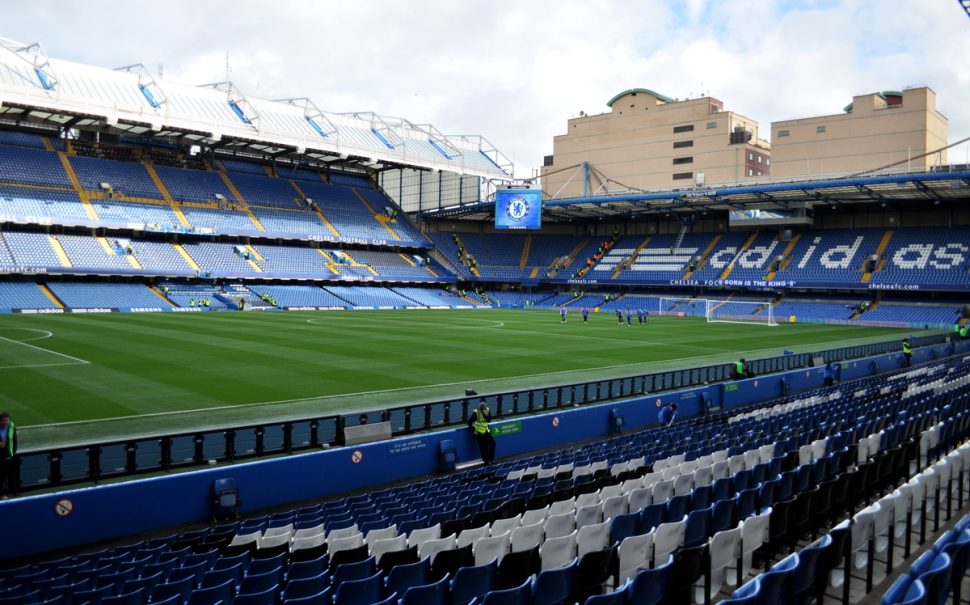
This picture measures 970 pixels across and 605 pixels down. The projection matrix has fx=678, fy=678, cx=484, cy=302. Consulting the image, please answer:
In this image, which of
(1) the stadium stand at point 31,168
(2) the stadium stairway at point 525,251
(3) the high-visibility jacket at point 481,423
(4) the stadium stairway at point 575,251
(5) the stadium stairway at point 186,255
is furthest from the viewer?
(2) the stadium stairway at point 525,251

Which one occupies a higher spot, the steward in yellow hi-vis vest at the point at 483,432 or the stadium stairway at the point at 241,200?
the stadium stairway at the point at 241,200

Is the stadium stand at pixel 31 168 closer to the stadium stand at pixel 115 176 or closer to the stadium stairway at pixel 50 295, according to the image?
the stadium stand at pixel 115 176

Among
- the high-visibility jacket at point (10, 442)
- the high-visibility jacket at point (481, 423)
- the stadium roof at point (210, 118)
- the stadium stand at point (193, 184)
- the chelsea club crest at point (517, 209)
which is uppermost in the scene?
the stadium roof at point (210, 118)

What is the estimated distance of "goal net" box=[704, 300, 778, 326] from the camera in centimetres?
6123

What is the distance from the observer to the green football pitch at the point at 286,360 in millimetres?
20203

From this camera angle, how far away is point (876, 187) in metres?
57.5

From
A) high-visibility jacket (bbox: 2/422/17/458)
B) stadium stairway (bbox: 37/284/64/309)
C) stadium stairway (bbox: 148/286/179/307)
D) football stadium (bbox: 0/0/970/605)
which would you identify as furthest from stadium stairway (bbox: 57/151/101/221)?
high-visibility jacket (bbox: 2/422/17/458)

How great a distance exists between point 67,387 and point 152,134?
54347 millimetres

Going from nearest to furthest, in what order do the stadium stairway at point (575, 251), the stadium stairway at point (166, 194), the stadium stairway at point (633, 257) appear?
the stadium stairway at point (166, 194) < the stadium stairway at point (633, 257) < the stadium stairway at point (575, 251)

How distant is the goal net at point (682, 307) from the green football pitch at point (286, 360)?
46.9 ft

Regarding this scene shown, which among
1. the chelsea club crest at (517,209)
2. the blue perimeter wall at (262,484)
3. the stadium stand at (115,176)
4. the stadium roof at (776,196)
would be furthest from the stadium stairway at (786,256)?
the stadium stand at (115,176)

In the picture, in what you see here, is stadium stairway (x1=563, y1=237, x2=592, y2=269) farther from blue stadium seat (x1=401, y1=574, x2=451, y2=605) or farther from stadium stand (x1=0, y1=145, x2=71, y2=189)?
blue stadium seat (x1=401, y1=574, x2=451, y2=605)

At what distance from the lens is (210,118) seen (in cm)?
6475

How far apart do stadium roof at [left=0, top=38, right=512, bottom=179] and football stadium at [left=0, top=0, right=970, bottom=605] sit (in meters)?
0.44
